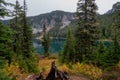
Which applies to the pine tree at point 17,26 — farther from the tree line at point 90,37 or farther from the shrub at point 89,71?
the shrub at point 89,71

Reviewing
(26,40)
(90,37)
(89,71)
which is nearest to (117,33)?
(90,37)

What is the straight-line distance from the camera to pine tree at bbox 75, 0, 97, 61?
38.1 meters

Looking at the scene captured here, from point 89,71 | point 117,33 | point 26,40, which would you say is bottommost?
point 89,71

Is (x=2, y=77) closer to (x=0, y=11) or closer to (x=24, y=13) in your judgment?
(x=0, y=11)

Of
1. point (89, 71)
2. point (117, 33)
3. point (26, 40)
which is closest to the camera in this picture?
point (89, 71)

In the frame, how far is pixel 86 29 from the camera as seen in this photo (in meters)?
38.3

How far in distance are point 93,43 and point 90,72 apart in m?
9.35

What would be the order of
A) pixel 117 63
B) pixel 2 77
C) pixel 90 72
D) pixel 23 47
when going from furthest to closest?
pixel 23 47, pixel 117 63, pixel 90 72, pixel 2 77

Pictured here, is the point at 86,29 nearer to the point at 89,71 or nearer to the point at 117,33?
the point at 117,33

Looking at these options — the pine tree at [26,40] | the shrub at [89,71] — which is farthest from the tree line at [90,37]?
the pine tree at [26,40]

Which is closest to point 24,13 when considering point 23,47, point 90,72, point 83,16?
point 23,47

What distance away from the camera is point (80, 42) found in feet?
126

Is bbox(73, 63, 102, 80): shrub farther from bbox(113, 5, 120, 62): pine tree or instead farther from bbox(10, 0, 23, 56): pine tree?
bbox(10, 0, 23, 56): pine tree

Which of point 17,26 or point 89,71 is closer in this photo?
point 89,71
